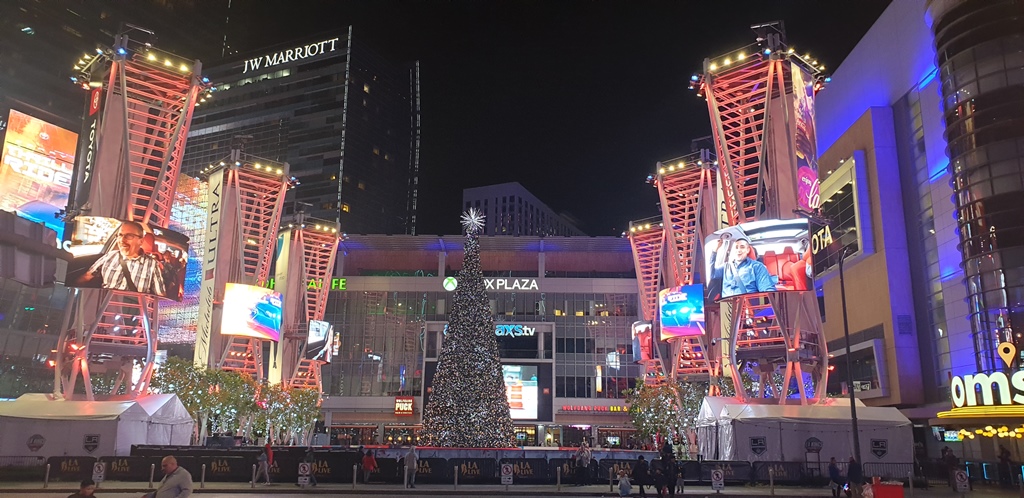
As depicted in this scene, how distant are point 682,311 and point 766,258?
13940 mm

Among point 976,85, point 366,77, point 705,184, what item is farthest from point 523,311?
point 366,77

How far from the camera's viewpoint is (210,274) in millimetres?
50500

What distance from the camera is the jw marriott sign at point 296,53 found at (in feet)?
502

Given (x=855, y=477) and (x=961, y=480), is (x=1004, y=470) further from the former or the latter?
(x=855, y=477)

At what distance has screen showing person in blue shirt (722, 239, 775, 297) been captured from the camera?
3444 cm

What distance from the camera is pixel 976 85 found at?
43125 mm

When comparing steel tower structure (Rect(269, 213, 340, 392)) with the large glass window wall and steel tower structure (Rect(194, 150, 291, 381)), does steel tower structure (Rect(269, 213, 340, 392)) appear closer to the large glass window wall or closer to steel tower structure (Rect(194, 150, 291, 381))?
steel tower structure (Rect(194, 150, 291, 381))

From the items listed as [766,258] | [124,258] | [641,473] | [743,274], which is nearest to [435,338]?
[124,258]

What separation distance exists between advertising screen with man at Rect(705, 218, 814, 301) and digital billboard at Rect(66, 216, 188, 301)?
91.8 feet

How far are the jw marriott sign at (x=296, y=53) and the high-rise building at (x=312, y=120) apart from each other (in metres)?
0.21

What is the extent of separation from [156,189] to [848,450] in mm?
35856

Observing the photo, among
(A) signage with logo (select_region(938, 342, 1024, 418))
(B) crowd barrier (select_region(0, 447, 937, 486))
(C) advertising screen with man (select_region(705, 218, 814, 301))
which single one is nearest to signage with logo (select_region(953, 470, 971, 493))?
(B) crowd barrier (select_region(0, 447, 937, 486))

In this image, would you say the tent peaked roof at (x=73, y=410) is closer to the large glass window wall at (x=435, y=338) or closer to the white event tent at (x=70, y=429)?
the white event tent at (x=70, y=429)

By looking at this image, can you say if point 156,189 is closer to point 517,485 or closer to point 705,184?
point 517,485
